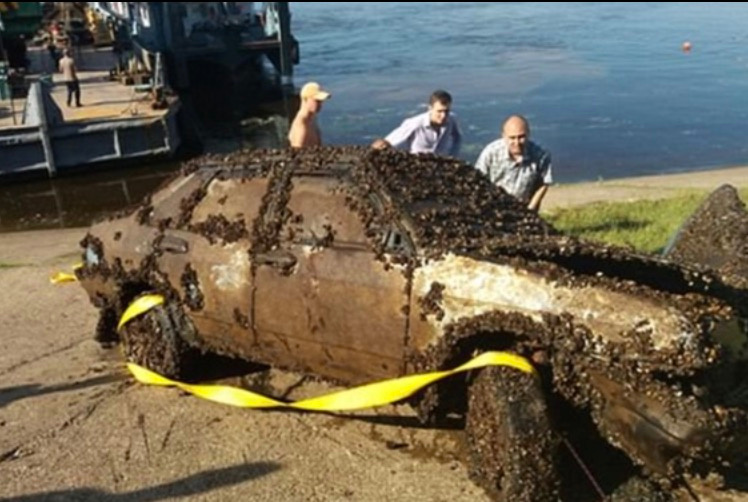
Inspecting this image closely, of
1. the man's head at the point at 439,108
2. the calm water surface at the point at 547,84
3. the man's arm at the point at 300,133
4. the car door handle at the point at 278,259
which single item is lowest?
the calm water surface at the point at 547,84

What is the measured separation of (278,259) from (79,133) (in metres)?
18.1

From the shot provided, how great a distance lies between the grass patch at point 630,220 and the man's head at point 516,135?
247cm

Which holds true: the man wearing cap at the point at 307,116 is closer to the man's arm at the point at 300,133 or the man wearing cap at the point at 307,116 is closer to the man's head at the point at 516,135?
the man's arm at the point at 300,133

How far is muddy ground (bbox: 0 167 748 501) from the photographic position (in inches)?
209

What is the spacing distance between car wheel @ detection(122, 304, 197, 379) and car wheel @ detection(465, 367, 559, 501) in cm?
260

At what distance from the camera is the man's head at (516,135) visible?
785 cm

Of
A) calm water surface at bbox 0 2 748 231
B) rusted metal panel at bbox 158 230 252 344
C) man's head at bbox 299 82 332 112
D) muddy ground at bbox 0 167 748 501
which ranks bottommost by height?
calm water surface at bbox 0 2 748 231

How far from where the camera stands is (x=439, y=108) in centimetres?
798

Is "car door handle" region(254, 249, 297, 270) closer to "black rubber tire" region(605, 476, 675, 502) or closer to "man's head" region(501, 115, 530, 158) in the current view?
"black rubber tire" region(605, 476, 675, 502)

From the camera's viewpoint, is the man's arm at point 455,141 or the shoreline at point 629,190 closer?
the man's arm at point 455,141

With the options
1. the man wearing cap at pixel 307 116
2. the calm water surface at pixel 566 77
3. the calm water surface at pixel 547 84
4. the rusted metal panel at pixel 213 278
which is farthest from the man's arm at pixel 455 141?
the calm water surface at pixel 566 77

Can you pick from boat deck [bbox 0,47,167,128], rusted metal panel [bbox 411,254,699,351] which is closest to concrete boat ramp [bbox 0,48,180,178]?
boat deck [bbox 0,47,167,128]

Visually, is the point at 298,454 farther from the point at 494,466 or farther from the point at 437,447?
the point at 494,466

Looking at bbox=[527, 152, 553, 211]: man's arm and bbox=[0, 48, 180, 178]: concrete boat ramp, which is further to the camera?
bbox=[0, 48, 180, 178]: concrete boat ramp
